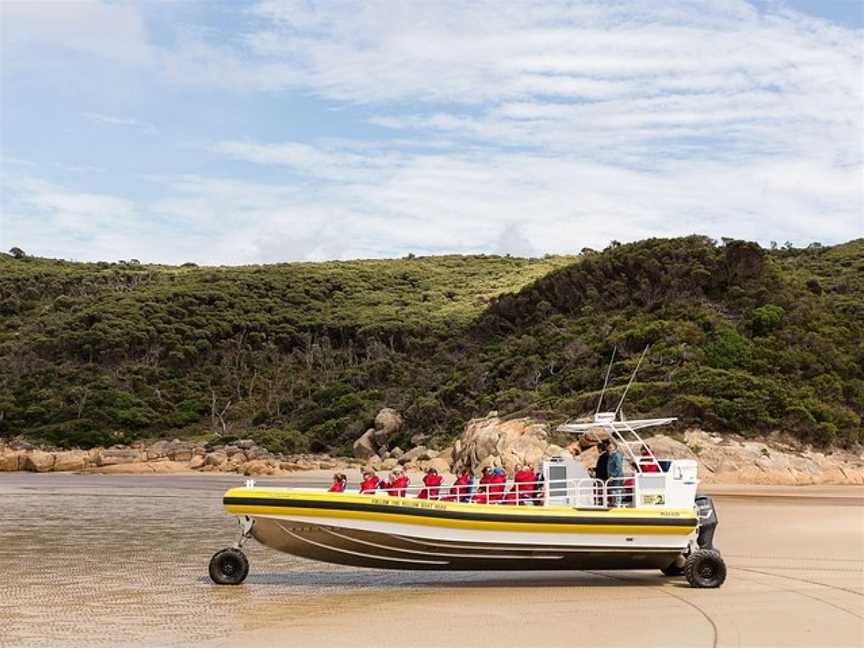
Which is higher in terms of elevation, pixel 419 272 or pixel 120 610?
pixel 419 272

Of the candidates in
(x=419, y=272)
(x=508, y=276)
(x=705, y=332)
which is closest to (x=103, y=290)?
(x=419, y=272)

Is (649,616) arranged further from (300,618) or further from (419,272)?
(419,272)

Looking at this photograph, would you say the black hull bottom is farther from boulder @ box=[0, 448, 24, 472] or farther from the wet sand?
boulder @ box=[0, 448, 24, 472]

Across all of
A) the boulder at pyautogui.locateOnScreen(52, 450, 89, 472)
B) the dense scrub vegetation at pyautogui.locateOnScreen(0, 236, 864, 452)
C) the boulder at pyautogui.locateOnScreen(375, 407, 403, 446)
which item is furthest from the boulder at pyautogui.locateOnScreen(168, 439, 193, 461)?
the boulder at pyautogui.locateOnScreen(375, 407, 403, 446)

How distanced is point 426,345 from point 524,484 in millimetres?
59229

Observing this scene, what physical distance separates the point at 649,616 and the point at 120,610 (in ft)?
22.0

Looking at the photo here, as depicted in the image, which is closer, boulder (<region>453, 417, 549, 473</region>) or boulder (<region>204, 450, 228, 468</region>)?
boulder (<region>453, 417, 549, 473</region>)

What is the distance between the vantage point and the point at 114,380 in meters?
71.6

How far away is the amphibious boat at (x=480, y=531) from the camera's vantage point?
15.2 m

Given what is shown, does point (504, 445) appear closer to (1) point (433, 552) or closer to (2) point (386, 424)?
(2) point (386, 424)

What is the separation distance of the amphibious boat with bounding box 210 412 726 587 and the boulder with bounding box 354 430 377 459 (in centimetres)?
3557

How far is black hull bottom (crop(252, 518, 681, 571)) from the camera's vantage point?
15258 millimetres

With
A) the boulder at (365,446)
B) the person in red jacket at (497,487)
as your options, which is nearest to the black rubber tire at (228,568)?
the person in red jacket at (497,487)

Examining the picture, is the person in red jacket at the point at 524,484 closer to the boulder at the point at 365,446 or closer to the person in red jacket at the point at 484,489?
the person in red jacket at the point at 484,489
